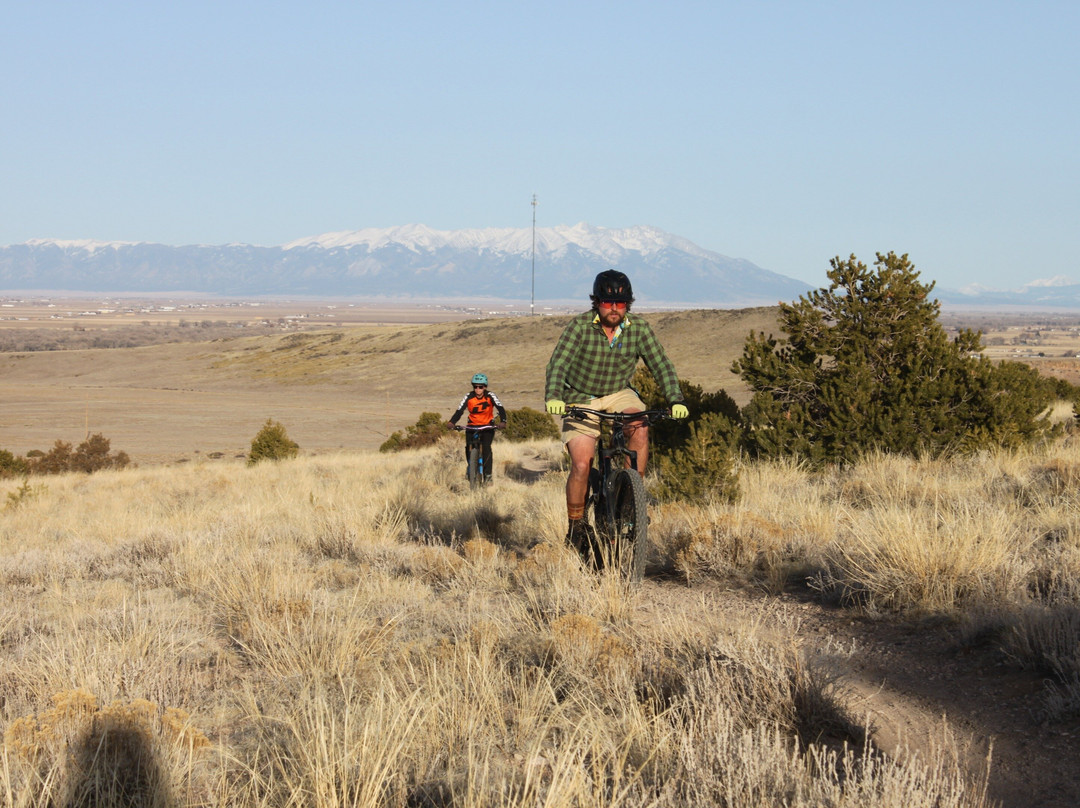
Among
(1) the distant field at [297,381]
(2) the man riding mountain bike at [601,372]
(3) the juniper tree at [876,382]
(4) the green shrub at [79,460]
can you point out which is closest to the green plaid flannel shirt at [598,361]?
(2) the man riding mountain bike at [601,372]

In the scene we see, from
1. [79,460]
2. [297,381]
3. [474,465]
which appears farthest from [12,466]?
[297,381]

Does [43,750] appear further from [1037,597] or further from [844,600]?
[1037,597]

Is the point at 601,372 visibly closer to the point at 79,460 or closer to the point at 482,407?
the point at 482,407

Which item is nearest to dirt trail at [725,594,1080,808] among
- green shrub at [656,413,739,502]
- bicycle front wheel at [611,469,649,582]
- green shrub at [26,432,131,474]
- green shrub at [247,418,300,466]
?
bicycle front wheel at [611,469,649,582]

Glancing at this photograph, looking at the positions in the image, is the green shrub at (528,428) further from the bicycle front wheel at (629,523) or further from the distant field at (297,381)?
the bicycle front wheel at (629,523)

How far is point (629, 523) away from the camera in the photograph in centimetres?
537

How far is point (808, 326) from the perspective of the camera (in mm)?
10461

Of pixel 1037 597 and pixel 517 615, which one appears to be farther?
pixel 517 615

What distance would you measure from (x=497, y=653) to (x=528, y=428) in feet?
63.3

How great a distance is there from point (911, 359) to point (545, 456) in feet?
28.6

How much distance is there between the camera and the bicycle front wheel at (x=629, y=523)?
5.20m

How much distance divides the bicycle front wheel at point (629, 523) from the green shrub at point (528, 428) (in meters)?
17.4

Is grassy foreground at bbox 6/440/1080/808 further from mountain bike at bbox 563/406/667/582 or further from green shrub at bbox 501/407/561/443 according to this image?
green shrub at bbox 501/407/561/443

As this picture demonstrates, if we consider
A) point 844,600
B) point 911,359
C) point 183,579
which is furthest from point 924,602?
point 911,359
